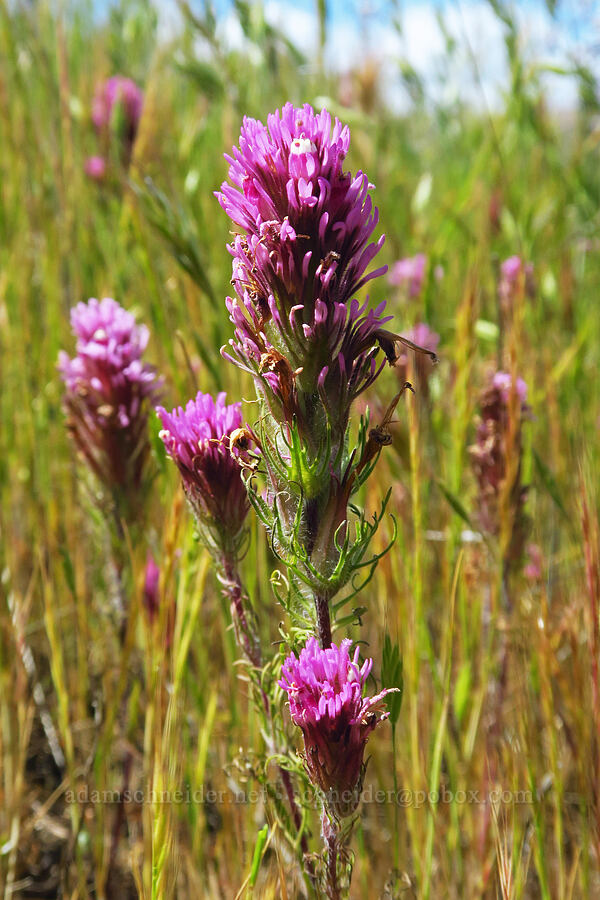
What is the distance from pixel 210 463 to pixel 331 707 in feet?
1.24

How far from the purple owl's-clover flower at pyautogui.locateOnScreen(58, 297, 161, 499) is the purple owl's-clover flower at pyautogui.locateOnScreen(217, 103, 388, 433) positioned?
27.2 inches

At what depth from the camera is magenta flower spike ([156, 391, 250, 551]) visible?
1069mm

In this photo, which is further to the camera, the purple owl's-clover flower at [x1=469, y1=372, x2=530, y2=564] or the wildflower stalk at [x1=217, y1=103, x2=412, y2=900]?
the purple owl's-clover flower at [x1=469, y1=372, x2=530, y2=564]

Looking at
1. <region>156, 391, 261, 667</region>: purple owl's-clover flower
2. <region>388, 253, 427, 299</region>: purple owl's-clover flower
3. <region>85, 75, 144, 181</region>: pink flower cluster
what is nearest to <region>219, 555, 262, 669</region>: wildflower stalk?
<region>156, 391, 261, 667</region>: purple owl's-clover flower

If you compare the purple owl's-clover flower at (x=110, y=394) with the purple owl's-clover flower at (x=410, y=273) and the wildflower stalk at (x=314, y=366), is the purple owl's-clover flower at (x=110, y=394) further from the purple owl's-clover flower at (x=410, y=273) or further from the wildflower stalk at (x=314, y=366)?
the purple owl's-clover flower at (x=410, y=273)

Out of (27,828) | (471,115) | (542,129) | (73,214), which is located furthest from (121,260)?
(471,115)

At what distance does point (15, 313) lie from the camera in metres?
2.35

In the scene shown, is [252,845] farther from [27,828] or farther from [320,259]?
[320,259]

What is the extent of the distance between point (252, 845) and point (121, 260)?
1.60 meters

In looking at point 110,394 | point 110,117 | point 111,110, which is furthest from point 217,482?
point 111,110

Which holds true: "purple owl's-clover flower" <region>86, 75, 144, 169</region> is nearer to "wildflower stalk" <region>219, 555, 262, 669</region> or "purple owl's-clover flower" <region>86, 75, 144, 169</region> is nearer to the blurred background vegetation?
the blurred background vegetation

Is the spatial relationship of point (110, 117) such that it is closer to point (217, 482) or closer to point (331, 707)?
point (217, 482)

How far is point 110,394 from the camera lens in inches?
60.7

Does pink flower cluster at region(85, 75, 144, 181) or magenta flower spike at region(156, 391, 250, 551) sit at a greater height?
pink flower cluster at region(85, 75, 144, 181)
